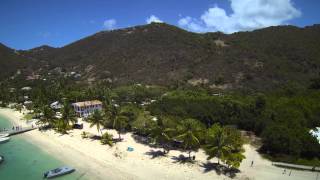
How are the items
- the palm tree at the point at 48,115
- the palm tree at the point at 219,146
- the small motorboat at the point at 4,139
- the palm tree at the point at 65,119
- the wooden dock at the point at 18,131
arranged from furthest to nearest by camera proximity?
the palm tree at the point at 48,115 < the wooden dock at the point at 18,131 < the palm tree at the point at 65,119 < the small motorboat at the point at 4,139 < the palm tree at the point at 219,146

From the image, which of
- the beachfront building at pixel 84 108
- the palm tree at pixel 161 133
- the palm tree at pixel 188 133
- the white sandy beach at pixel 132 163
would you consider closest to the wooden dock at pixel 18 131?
the white sandy beach at pixel 132 163

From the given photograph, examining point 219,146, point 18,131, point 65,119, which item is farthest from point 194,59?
point 219,146

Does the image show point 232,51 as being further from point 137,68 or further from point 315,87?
point 315,87

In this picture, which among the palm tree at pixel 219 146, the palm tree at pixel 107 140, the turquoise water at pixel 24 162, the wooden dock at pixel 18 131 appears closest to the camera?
the palm tree at pixel 219 146

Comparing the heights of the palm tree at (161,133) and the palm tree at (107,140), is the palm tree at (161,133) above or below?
above

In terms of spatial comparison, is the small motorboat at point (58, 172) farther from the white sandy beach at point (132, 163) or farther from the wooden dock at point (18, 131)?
the wooden dock at point (18, 131)

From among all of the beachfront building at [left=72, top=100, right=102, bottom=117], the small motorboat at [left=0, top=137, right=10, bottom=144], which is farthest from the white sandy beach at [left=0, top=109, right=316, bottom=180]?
the beachfront building at [left=72, top=100, right=102, bottom=117]
